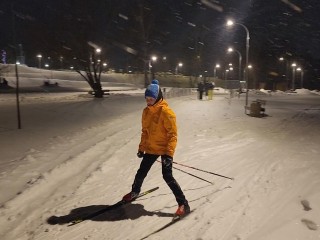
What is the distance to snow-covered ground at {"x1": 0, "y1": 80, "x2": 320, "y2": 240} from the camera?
478cm

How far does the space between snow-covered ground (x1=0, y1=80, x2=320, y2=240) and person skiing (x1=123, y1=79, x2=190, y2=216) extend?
576 millimetres

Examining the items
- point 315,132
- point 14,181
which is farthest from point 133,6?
point 14,181

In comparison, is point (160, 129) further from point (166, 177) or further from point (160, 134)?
point (166, 177)

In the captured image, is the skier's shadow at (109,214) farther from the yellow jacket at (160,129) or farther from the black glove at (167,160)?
the yellow jacket at (160,129)

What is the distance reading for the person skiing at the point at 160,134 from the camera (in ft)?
16.4

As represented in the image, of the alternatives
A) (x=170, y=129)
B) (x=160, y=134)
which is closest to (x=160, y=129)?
(x=160, y=134)

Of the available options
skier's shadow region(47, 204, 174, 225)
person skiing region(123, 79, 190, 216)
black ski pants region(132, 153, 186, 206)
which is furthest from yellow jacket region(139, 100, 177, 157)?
skier's shadow region(47, 204, 174, 225)

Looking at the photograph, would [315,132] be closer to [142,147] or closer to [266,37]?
[142,147]

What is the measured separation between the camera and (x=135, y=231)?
187 inches

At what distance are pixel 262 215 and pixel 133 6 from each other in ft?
159

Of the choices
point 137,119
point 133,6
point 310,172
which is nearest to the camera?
point 310,172

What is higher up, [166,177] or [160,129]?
[160,129]

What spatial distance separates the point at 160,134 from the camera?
5102 millimetres

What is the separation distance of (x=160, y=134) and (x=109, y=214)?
1.50m
